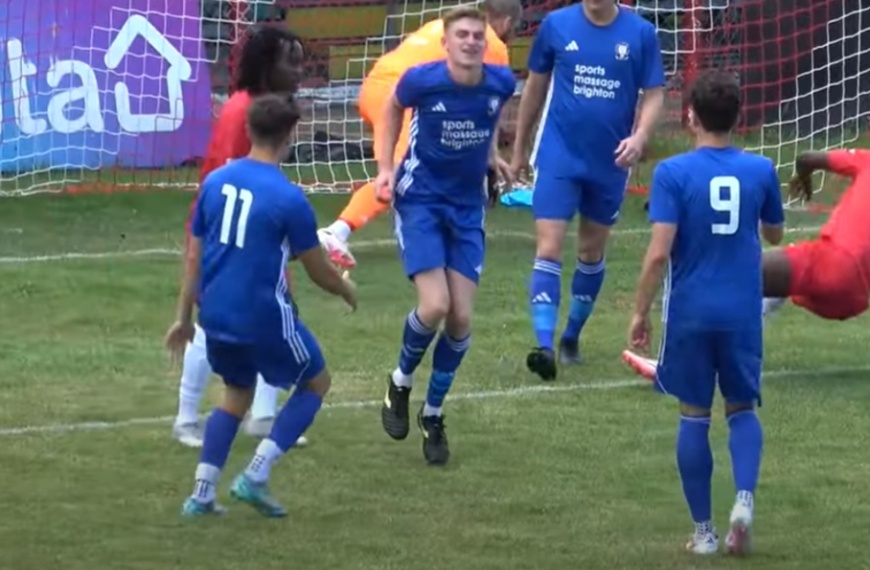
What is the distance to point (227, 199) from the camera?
675 centimetres

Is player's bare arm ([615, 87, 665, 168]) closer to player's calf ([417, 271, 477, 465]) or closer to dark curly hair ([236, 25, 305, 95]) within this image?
player's calf ([417, 271, 477, 465])

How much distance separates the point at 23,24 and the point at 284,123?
9.29 metres

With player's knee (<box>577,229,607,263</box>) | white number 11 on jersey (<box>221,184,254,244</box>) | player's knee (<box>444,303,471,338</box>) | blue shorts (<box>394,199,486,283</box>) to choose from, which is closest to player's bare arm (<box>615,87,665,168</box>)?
player's knee (<box>577,229,607,263</box>)

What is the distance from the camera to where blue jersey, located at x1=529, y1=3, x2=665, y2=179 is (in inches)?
380

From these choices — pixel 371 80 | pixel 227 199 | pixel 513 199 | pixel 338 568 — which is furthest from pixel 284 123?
pixel 513 199

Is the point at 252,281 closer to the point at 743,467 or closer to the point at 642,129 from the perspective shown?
the point at 743,467

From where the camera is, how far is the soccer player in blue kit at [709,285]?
21.2ft

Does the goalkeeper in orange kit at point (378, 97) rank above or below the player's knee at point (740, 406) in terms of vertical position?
below

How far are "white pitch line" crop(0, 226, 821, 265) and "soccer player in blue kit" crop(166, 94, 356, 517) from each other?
572cm

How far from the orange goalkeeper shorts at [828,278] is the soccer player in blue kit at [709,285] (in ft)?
8.17

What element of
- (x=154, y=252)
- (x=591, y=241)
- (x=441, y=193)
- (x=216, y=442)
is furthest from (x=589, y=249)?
(x=154, y=252)

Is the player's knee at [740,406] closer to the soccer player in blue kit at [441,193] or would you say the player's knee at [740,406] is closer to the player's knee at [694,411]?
the player's knee at [694,411]

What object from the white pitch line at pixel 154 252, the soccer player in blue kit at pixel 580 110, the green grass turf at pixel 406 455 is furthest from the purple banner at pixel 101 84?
the soccer player in blue kit at pixel 580 110

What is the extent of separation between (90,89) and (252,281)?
9.26 metres
